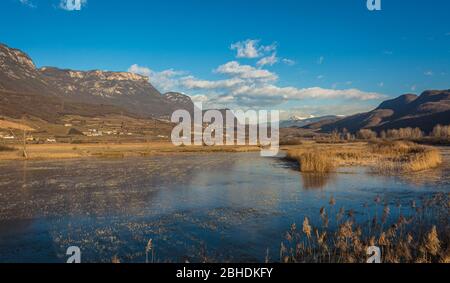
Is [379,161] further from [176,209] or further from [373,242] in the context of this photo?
[373,242]

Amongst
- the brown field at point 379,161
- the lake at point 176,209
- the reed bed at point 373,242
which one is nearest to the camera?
the reed bed at point 373,242

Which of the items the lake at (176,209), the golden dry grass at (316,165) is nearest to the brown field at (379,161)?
the golden dry grass at (316,165)

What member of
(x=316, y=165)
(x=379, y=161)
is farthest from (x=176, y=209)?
(x=379, y=161)

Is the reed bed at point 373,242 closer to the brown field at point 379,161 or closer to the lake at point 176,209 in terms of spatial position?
the lake at point 176,209

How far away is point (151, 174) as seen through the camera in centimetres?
3528

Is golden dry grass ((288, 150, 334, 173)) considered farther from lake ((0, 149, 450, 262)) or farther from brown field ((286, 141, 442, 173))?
lake ((0, 149, 450, 262))

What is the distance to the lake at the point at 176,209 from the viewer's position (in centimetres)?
1262

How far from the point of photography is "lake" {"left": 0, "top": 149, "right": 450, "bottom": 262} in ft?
41.4

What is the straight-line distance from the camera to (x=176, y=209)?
753 inches

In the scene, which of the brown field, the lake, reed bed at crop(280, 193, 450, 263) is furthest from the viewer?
the brown field

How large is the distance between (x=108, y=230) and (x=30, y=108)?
637 ft

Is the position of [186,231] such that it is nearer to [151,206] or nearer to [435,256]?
[151,206]

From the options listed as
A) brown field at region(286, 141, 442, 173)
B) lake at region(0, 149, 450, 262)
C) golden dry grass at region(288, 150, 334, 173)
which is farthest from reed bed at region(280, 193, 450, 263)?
brown field at region(286, 141, 442, 173)

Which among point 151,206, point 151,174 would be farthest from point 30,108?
point 151,206
